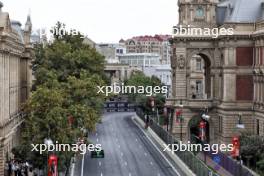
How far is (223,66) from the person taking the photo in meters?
77.5

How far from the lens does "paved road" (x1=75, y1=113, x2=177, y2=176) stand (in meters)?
60.4

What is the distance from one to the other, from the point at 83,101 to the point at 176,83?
16.3 meters

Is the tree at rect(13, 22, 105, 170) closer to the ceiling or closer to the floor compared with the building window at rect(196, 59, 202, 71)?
closer to the floor

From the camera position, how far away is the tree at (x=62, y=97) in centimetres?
4784

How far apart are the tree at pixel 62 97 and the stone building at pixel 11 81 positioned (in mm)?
1725

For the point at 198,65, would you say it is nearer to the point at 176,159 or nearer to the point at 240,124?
the point at 176,159

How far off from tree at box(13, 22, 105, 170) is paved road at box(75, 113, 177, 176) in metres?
4.38

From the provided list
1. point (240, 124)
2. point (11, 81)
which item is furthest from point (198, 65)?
point (11, 81)

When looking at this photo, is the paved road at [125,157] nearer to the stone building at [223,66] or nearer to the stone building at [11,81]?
the stone building at [223,66]

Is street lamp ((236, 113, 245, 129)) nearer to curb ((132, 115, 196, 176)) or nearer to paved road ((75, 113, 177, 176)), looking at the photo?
curb ((132, 115, 196, 176))

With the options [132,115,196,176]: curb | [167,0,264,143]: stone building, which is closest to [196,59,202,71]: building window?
[132,115,196,176]: curb

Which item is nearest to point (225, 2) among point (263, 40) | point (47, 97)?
point (263, 40)

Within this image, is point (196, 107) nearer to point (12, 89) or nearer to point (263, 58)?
point (263, 58)

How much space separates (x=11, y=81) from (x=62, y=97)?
10.00 meters
